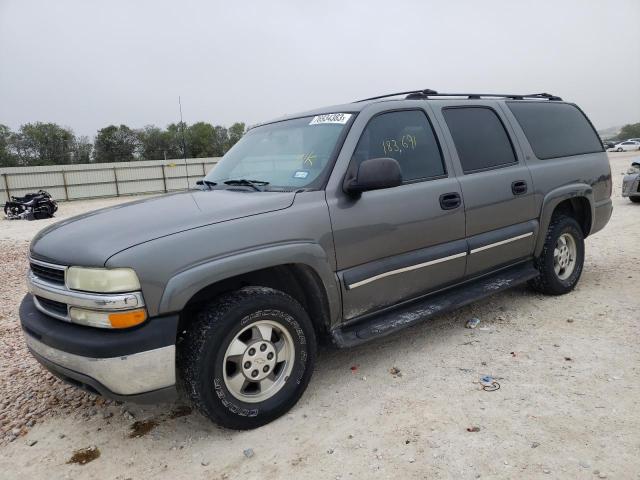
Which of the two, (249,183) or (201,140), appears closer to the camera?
(249,183)

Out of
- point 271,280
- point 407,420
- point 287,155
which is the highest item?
point 287,155

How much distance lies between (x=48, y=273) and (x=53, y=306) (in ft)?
0.63

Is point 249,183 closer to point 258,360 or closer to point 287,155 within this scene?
point 287,155

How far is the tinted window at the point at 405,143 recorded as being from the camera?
131 inches

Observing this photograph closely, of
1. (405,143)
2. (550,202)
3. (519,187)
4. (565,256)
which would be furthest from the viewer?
(565,256)

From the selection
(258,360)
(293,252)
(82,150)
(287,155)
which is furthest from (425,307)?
(82,150)

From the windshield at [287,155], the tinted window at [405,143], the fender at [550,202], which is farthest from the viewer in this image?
the fender at [550,202]

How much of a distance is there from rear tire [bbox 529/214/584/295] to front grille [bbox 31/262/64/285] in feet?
13.0

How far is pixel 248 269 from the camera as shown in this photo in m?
2.62

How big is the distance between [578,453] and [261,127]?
324 cm

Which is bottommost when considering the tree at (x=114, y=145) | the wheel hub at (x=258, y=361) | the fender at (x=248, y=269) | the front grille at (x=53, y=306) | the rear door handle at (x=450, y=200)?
the wheel hub at (x=258, y=361)

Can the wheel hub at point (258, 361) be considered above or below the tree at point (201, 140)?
below

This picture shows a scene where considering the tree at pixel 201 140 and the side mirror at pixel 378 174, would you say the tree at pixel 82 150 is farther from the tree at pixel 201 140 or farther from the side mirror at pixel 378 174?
the side mirror at pixel 378 174

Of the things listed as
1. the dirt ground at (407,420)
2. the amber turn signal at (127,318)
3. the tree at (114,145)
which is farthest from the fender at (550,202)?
the tree at (114,145)
